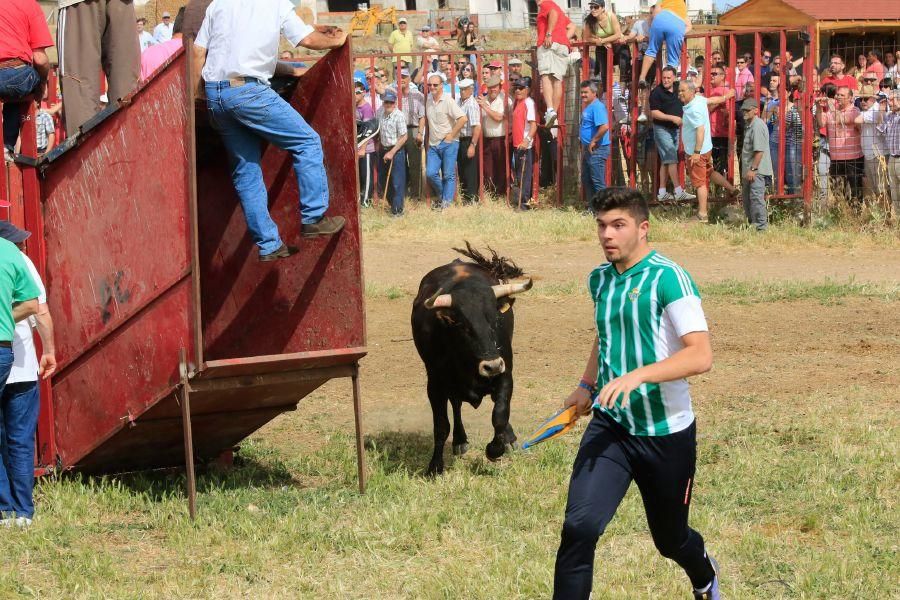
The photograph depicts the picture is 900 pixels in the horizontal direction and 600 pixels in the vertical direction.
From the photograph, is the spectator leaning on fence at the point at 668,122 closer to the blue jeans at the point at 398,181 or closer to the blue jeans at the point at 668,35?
the blue jeans at the point at 668,35

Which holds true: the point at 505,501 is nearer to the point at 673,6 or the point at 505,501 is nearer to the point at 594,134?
the point at 594,134

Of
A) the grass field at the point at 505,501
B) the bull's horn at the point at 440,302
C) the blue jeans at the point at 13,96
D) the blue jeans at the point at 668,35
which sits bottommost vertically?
the grass field at the point at 505,501

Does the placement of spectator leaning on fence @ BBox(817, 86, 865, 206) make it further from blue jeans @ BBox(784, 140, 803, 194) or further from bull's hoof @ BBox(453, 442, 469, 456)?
bull's hoof @ BBox(453, 442, 469, 456)

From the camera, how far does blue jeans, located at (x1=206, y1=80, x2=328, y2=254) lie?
7297 mm

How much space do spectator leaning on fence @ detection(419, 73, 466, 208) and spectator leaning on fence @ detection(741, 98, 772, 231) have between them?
4.36 meters

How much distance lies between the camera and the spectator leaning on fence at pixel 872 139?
15961mm

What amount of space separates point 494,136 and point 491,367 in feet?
37.0

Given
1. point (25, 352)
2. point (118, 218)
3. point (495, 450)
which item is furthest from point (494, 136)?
point (25, 352)

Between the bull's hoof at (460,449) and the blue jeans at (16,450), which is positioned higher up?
the blue jeans at (16,450)

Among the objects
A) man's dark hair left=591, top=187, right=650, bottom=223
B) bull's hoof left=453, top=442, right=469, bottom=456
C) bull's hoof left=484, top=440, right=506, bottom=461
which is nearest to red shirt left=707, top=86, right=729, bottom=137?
bull's hoof left=453, top=442, right=469, bottom=456

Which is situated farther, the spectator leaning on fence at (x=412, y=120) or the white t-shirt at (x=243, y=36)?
the spectator leaning on fence at (x=412, y=120)

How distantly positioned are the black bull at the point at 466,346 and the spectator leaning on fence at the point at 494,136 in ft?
33.0

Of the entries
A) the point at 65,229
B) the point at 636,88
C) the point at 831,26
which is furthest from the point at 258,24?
the point at 831,26

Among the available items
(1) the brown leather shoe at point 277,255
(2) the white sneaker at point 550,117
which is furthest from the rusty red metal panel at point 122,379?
(2) the white sneaker at point 550,117
